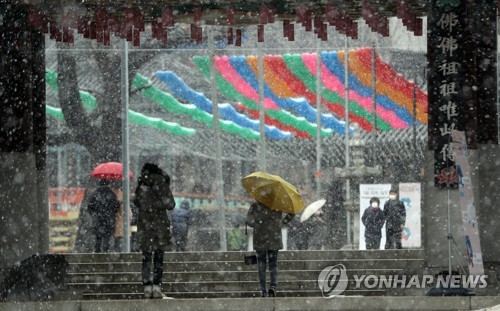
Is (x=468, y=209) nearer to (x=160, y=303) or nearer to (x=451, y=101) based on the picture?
(x=451, y=101)

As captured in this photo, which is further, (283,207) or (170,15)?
(170,15)

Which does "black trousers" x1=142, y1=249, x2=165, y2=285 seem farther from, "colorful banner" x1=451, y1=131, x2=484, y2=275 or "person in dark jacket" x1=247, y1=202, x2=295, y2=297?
"colorful banner" x1=451, y1=131, x2=484, y2=275

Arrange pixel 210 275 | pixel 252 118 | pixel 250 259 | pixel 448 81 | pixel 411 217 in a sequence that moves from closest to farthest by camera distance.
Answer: pixel 250 259, pixel 448 81, pixel 210 275, pixel 411 217, pixel 252 118

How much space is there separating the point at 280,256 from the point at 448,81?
5.06 m

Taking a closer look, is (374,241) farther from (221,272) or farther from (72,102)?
(72,102)

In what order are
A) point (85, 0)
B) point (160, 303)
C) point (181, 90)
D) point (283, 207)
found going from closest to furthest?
point (160, 303), point (283, 207), point (85, 0), point (181, 90)

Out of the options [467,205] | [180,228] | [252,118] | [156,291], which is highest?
[252,118]

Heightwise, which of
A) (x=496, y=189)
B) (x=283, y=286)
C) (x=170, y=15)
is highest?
(x=170, y=15)

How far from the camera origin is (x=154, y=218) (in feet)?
63.2

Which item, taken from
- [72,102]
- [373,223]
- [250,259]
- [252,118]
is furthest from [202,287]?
[252,118]

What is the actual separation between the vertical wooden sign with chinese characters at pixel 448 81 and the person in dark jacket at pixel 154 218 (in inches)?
156

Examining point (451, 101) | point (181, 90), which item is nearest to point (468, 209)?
point (451, 101)

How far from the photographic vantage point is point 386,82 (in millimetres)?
45281

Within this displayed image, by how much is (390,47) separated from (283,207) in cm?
2794
